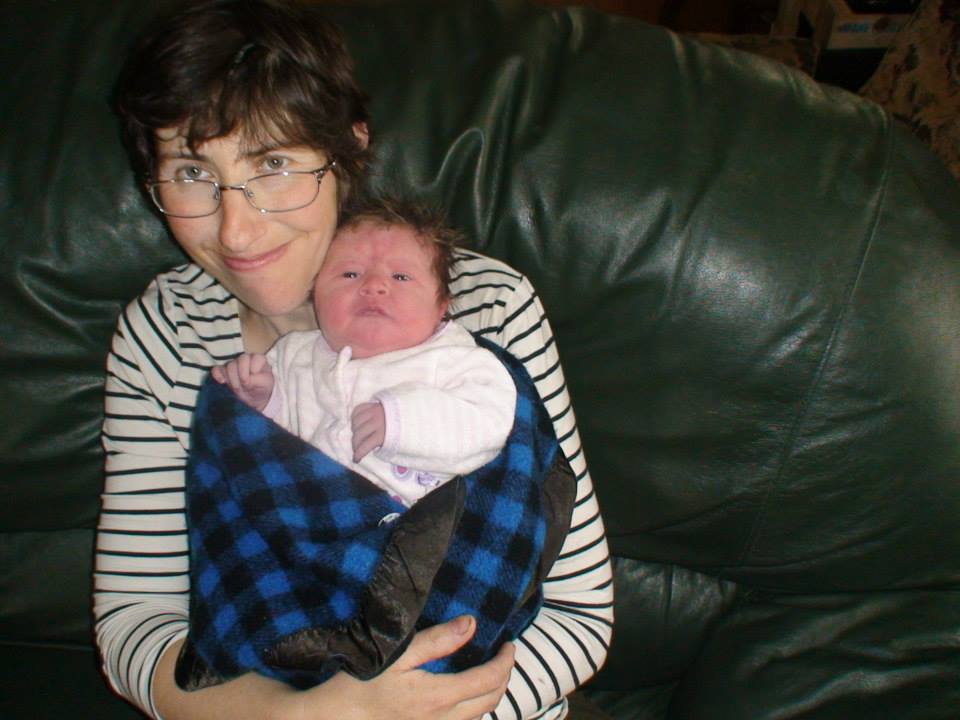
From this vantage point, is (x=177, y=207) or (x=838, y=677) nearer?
(x=177, y=207)

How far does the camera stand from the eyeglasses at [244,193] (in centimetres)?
104

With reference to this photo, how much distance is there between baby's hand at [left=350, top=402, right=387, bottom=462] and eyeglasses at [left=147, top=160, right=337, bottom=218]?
0.29 m

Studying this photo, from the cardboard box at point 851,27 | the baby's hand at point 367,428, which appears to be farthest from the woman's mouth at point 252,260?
the cardboard box at point 851,27

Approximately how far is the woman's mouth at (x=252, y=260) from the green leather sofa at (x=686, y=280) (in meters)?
0.26

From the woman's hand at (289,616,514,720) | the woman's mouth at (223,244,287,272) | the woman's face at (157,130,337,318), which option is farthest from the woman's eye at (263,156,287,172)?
the woman's hand at (289,616,514,720)

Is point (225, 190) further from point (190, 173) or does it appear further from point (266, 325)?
point (266, 325)

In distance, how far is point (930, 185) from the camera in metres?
1.19

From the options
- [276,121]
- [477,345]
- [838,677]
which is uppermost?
[276,121]

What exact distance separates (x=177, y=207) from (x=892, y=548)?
3.84 feet

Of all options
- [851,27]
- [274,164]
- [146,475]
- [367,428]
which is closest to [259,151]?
[274,164]

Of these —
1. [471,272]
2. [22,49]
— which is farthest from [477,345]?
[22,49]

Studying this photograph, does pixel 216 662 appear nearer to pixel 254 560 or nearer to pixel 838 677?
pixel 254 560

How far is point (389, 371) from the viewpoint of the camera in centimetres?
109

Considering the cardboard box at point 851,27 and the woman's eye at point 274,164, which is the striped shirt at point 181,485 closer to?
the woman's eye at point 274,164
